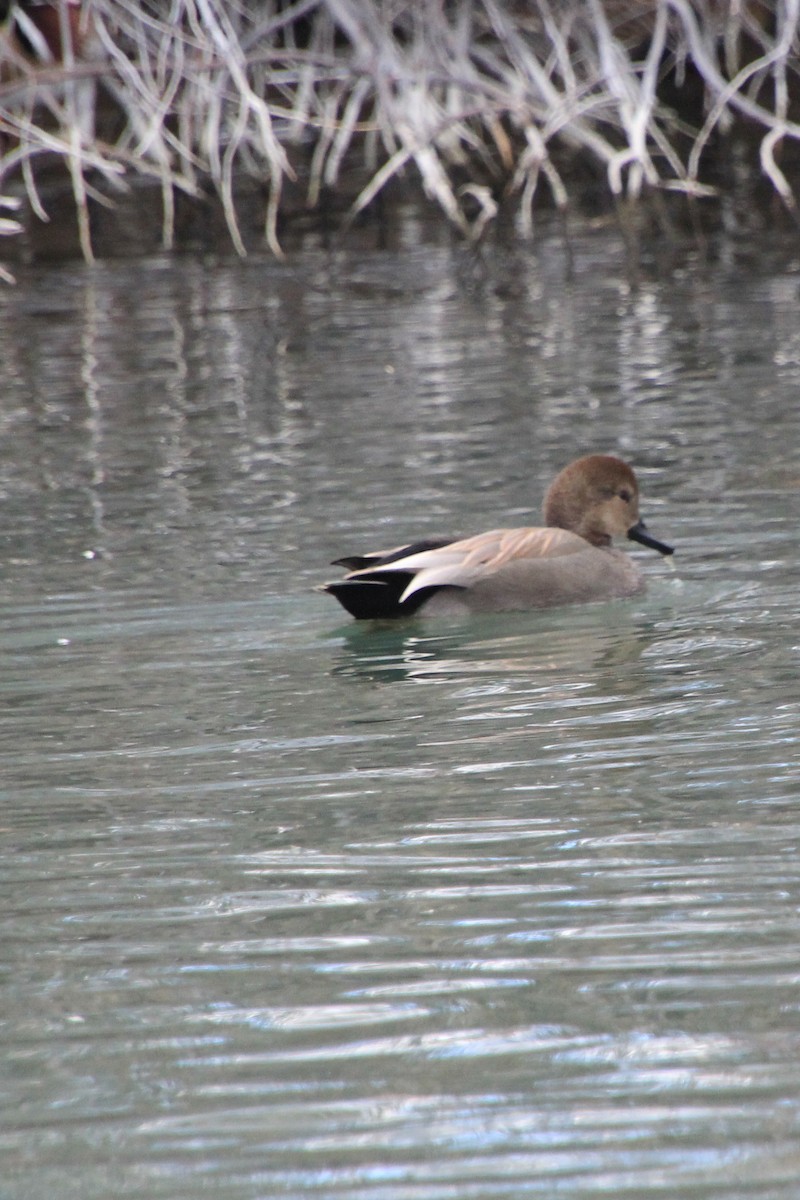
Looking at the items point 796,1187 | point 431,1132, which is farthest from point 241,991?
point 796,1187

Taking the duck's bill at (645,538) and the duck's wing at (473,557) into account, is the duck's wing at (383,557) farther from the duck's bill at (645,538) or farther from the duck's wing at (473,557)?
the duck's bill at (645,538)

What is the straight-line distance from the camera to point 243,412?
1183cm

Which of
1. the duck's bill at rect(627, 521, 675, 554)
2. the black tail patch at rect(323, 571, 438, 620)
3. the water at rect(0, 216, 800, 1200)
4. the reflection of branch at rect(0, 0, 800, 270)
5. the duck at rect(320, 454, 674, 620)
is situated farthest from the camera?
the reflection of branch at rect(0, 0, 800, 270)

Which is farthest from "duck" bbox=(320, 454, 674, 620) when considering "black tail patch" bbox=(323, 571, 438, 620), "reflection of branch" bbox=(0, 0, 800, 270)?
"reflection of branch" bbox=(0, 0, 800, 270)

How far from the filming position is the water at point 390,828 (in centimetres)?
303

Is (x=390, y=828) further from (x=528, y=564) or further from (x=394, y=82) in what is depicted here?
(x=394, y=82)

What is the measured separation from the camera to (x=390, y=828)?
4.53 m

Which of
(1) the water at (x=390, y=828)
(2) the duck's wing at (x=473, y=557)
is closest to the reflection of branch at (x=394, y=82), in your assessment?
(1) the water at (x=390, y=828)

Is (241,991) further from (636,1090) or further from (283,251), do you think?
(283,251)

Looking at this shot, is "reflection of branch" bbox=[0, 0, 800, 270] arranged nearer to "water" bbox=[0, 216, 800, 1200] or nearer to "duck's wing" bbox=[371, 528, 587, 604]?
"water" bbox=[0, 216, 800, 1200]

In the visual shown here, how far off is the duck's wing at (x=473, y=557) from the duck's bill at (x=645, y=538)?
0.97ft

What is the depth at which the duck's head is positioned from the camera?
25.7 ft

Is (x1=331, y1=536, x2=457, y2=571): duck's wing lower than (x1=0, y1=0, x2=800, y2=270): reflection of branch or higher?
lower

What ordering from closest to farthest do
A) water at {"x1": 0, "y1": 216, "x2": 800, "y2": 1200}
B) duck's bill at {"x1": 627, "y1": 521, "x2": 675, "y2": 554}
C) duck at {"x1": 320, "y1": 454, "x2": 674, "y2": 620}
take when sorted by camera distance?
water at {"x1": 0, "y1": 216, "x2": 800, "y2": 1200} < duck at {"x1": 320, "y1": 454, "x2": 674, "y2": 620} < duck's bill at {"x1": 627, "y1": 521, "x2": 675, "y2": 554}
